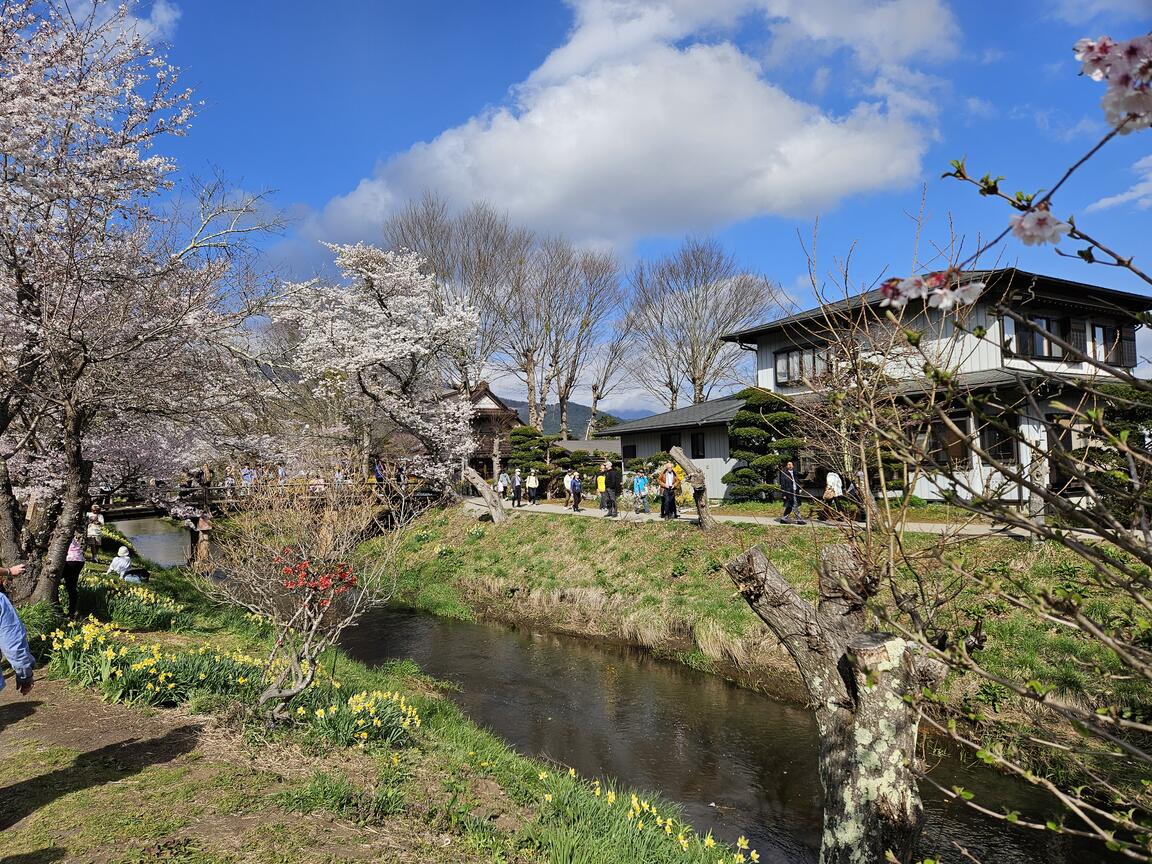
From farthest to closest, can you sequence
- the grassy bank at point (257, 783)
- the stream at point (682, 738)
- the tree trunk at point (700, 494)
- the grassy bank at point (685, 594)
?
the tree trunk at point (700, 494)
the grassy bank at point (685, 594)
the stream at point (682, 738)
the grassy bank at point (257, 783)

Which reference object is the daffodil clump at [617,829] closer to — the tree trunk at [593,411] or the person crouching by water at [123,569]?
the person crouching by water at [123,569]

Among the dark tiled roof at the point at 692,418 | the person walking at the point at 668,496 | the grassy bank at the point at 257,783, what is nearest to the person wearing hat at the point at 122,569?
the grassy bank at the point at 257,783

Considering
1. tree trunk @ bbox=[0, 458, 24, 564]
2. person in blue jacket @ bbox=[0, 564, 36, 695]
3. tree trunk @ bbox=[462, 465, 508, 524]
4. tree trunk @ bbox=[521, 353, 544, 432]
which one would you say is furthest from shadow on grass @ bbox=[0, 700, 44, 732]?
tree trunk @ bbox=[521, 353, 544, 432]

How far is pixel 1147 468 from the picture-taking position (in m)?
2.61

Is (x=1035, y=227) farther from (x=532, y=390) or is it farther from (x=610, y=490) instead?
(x=532, y=390)

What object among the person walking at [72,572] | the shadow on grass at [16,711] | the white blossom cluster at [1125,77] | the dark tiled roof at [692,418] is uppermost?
the dark tiled roof at [692,418]

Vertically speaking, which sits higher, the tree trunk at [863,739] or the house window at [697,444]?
the house window at [697,444]

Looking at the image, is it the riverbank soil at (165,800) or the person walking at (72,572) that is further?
the person walking at (72,572)

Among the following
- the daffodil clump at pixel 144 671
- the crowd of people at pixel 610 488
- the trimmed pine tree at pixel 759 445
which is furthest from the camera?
the trimmed pine tree at pixel 759 445

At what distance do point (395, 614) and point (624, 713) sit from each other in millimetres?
8773

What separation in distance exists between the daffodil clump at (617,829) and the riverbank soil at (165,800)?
600 mm

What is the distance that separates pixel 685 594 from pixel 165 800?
37.7ft

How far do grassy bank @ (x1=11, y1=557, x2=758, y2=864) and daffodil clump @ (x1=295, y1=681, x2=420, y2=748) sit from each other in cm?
2

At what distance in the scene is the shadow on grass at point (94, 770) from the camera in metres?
4.80
